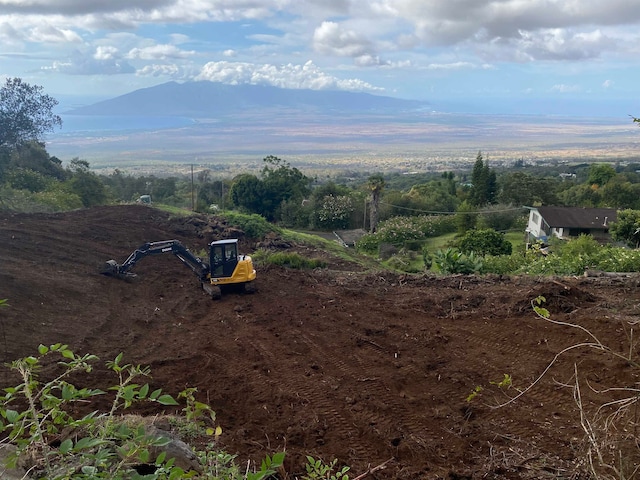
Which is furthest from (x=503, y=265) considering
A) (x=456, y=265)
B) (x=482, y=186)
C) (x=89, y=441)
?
(x=482, y=186)

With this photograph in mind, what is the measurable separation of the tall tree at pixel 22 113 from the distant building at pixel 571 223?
1270 inches

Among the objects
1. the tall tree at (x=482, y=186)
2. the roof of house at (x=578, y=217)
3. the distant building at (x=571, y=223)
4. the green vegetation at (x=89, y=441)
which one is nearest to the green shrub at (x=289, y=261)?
the green vegetation at (x=89, y=441)

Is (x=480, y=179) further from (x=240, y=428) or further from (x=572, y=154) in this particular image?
(x=572, y=154)

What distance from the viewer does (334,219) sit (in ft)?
131

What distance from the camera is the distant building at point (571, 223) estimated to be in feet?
108

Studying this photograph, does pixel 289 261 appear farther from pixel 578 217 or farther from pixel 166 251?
pixel 578 217

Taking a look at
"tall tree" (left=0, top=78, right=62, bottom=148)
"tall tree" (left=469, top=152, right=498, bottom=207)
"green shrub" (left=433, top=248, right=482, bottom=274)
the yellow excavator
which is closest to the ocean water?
"tall tree" (left=0, top=78, right=62, bottom=148)

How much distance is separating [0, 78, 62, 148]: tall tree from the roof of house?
32769mm

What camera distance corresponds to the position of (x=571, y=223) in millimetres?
33000

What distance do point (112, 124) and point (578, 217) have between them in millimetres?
163488

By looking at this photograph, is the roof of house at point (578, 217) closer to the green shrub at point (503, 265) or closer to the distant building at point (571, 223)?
the distant building at point (571, 223)

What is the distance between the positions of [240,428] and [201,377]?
2.13 meters

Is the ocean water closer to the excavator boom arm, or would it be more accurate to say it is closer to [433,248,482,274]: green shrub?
the excavator boom arm

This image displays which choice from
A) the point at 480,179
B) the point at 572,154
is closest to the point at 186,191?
the point at 480,179
